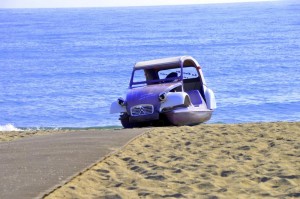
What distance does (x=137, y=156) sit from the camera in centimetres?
1095

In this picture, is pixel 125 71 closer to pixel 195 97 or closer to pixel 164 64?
pixel 164 64

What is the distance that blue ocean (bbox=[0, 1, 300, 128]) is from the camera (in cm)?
3250

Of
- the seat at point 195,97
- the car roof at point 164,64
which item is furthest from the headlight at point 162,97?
the car roof at point 164,64

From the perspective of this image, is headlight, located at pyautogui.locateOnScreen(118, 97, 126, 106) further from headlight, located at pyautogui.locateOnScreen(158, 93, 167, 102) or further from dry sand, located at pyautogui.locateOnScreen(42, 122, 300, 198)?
dry sand, located at pyautogui.locateOnScreen(42, 122, 300, 198)

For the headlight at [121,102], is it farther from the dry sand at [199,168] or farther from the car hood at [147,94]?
the dry sand at [199,168]

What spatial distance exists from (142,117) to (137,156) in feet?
20.2

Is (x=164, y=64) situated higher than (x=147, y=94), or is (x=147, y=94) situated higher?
(x=164, y=64)

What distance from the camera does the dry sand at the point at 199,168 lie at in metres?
8.61

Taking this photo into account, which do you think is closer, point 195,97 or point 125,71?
point 195,97

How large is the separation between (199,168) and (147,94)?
7.52 m

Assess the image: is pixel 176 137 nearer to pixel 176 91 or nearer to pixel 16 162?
pixel 16 162

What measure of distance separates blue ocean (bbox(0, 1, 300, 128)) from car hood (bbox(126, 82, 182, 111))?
11.4 meters

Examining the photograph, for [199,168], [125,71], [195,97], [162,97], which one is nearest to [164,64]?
[195,97]

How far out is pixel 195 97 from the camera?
756 inches
